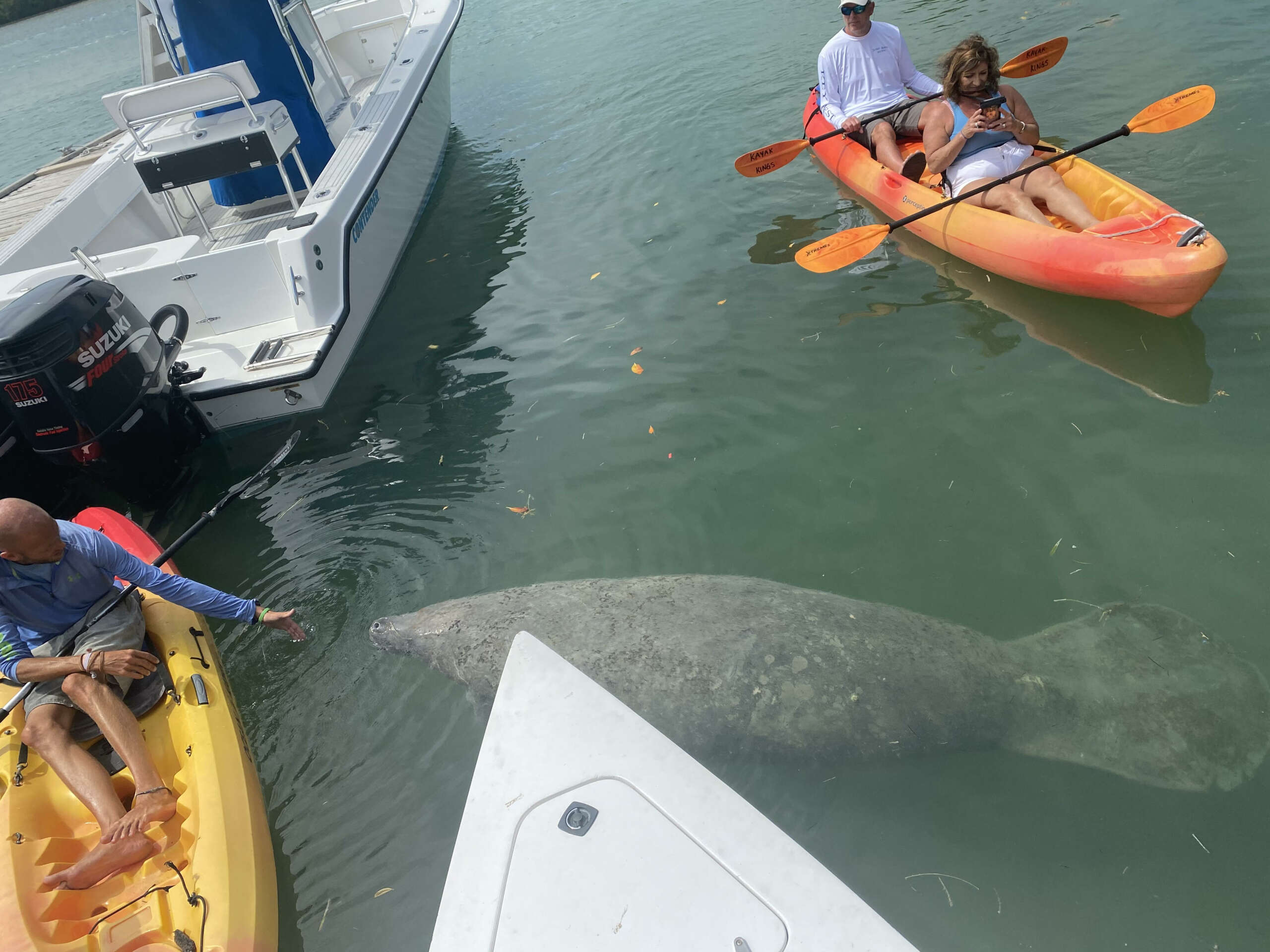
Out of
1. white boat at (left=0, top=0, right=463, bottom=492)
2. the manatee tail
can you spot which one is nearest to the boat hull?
white boat at (left=0, top=0, right=463, bottom=492)

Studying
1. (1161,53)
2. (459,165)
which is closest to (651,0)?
(459,165)

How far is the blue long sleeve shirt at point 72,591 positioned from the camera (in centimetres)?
349

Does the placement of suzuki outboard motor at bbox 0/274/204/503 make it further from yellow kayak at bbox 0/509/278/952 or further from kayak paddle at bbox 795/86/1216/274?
kayak paddle at bbox 795/86/1216/274

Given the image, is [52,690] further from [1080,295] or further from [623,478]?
[1080,295]

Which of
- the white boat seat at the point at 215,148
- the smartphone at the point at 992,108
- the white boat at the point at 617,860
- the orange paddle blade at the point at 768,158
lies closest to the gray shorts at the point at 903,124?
the orange paddle blade at the point at 768,158

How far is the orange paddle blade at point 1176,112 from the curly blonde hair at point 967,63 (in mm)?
1076

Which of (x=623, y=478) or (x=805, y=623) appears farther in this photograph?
(x=623, y=478)

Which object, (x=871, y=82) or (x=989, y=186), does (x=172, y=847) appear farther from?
(x=871, y=82)

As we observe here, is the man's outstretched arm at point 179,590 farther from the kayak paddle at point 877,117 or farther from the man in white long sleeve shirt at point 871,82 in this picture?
the man in white long sleeve shirt at point 871,82

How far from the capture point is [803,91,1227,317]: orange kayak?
466 centimetres

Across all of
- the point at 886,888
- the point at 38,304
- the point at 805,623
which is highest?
the point at 38,304

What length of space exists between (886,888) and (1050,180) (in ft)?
17.3

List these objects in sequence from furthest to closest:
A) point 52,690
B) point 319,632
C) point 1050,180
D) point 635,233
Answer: point 635,233
point 1050,180
point 319,632
point 52,690

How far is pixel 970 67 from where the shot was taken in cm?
588
